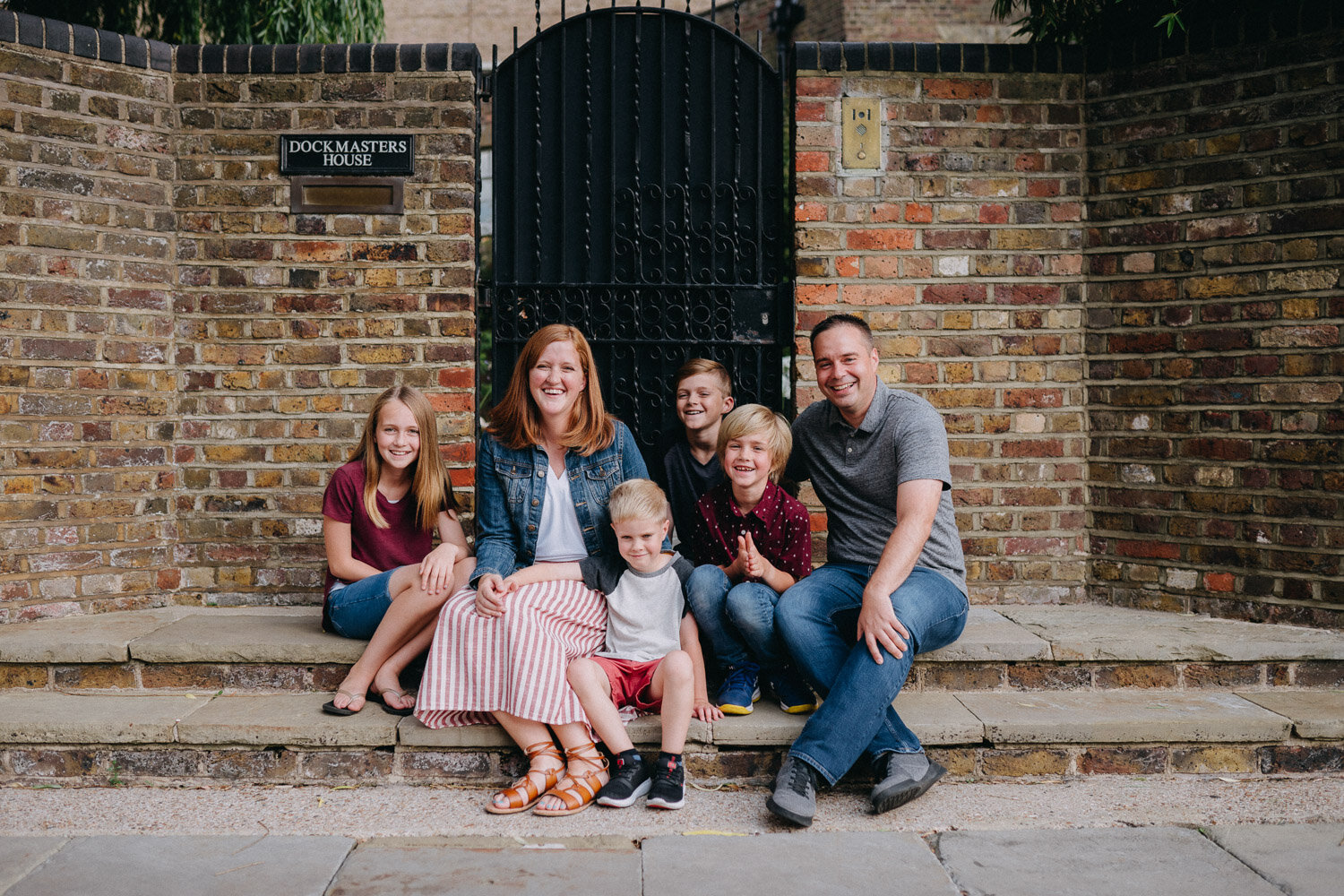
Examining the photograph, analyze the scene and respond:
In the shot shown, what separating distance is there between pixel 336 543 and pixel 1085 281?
318cm

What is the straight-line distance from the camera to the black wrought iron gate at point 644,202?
4.22 meters

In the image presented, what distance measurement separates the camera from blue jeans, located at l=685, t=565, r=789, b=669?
3.12 metres

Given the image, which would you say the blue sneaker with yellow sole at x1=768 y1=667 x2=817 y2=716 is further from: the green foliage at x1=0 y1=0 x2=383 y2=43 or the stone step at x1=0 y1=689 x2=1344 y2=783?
the green foliage at x1=0 y1=0 x2=383 y2=43

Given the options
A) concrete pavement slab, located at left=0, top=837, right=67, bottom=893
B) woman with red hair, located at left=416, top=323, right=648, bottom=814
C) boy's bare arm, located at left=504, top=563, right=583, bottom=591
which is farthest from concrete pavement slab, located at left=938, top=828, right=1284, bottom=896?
concrete pavement slab, located at left=0, top=837, right=67, bottom=893

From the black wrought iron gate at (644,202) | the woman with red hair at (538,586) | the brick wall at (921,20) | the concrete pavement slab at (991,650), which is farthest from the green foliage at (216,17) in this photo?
the brick wall at (921,20)

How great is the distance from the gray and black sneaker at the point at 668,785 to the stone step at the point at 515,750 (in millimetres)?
166

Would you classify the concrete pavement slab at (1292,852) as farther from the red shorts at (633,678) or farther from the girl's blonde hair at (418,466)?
the girl's blonde hair at (418,466)

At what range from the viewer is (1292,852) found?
256 cm

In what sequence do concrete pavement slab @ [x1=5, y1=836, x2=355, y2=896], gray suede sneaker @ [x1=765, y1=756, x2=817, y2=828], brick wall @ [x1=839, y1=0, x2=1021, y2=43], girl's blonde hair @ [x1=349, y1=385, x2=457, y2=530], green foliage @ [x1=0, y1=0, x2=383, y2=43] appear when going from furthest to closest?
brick wall @ [x1=839, y1=0, x2=1021, y2=43]
green foliage @ [x1=0, y1=0, x2=383, y2=43]
girl's blonde hair @ [x1=349, y1=385, x2=457, y2=530]
gray suede sneaker @ [x1=765, y1=756, x2=817, y2=828]
concrete pavement slab @ [x1=5, y1=836, x2=355, y2=896]

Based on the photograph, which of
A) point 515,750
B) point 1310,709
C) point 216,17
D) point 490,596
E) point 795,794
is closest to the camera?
point 795,794

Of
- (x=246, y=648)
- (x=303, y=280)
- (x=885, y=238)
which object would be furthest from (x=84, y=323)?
(x=885, y=238)

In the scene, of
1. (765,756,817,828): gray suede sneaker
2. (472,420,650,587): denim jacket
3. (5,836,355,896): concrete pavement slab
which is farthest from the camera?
(472,420,650,587): denim jacket

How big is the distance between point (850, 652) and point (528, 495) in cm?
119

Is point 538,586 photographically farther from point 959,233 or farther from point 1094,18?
point 1094,18
